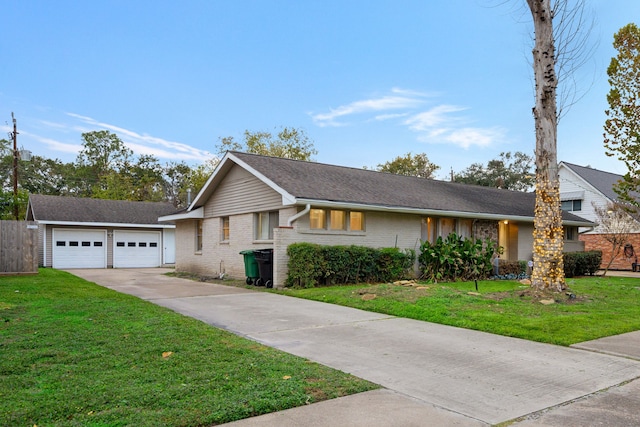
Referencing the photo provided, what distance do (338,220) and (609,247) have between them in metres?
21.5

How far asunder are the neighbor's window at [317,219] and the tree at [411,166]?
33.4m

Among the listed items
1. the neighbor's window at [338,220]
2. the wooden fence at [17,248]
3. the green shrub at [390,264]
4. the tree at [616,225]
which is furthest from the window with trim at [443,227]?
the wooden fence at [17,248]

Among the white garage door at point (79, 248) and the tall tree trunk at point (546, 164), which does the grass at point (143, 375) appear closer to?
the tall tree trunk at point (546, 164)

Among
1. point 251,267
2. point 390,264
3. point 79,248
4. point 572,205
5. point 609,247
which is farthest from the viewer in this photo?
point 572,205

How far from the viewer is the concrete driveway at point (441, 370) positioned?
3984 mm

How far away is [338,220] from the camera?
15.9 m

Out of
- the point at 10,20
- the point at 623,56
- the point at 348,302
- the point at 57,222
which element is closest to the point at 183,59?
the point at 10,20

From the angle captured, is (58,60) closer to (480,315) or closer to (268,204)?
(268,204)

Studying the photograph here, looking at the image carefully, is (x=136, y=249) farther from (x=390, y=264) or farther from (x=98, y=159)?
(x=98, y=159)

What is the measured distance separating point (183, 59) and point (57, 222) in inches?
434

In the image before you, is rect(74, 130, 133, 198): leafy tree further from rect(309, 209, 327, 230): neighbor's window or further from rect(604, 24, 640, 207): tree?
rect(604, 24, 640, 207): tree

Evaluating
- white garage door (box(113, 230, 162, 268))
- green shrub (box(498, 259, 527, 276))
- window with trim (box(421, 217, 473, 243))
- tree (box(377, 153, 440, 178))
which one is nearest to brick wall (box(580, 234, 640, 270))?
green shrub (box(498, 259, 527, 276))

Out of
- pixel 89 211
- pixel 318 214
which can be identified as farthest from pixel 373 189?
pixel 89 211

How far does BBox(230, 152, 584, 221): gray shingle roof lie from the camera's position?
1558 cm
